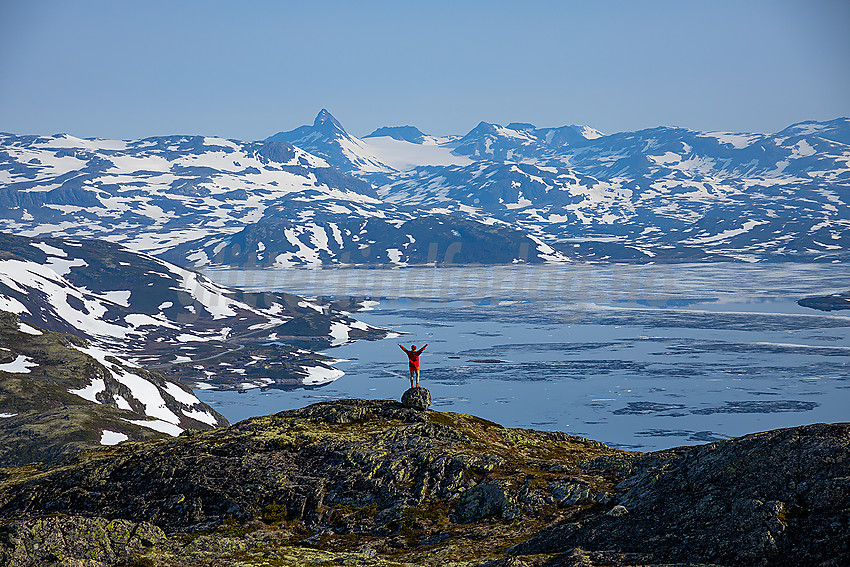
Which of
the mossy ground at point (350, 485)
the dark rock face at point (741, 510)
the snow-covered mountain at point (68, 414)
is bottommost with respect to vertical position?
the snow-covered mountain at point (68, 414)

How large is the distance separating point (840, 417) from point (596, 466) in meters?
176

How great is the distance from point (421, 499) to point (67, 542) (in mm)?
16364

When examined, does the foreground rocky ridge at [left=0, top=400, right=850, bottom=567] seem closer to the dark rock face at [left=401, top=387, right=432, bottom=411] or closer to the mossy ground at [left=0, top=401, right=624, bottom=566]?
the mossy ground at [left=0, top=401, right=624, bottom=566]

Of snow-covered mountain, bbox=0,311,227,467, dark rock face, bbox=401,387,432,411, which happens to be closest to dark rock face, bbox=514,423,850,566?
dark rock face, bbox=401,387,432,411

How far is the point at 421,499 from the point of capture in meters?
35.8

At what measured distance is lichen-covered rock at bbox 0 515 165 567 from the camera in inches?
955

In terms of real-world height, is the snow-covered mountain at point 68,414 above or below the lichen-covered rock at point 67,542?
below

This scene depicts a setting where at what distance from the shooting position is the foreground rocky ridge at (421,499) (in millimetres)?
24033

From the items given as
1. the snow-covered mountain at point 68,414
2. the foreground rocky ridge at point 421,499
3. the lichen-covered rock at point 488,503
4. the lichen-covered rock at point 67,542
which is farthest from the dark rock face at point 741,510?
the snow-covered mountain at point 68,414

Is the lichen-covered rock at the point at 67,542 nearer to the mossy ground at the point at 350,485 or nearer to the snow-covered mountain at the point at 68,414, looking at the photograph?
the mossy ground at the point at 350,485

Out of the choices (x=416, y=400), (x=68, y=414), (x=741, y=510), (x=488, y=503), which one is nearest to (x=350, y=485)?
(x=488, y=503)

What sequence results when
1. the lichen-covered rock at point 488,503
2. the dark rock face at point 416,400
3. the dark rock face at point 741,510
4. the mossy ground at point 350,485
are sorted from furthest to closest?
1. the dark rock face at point 416,400
2. the lichen-covered rock at point 488,503
3. the mossy ground at point 350,485
4. the dark rock face at point 741,510

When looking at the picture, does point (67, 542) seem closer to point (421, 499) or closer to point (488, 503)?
point (421, 499)

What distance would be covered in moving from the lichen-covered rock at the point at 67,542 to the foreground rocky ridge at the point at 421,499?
51mm
